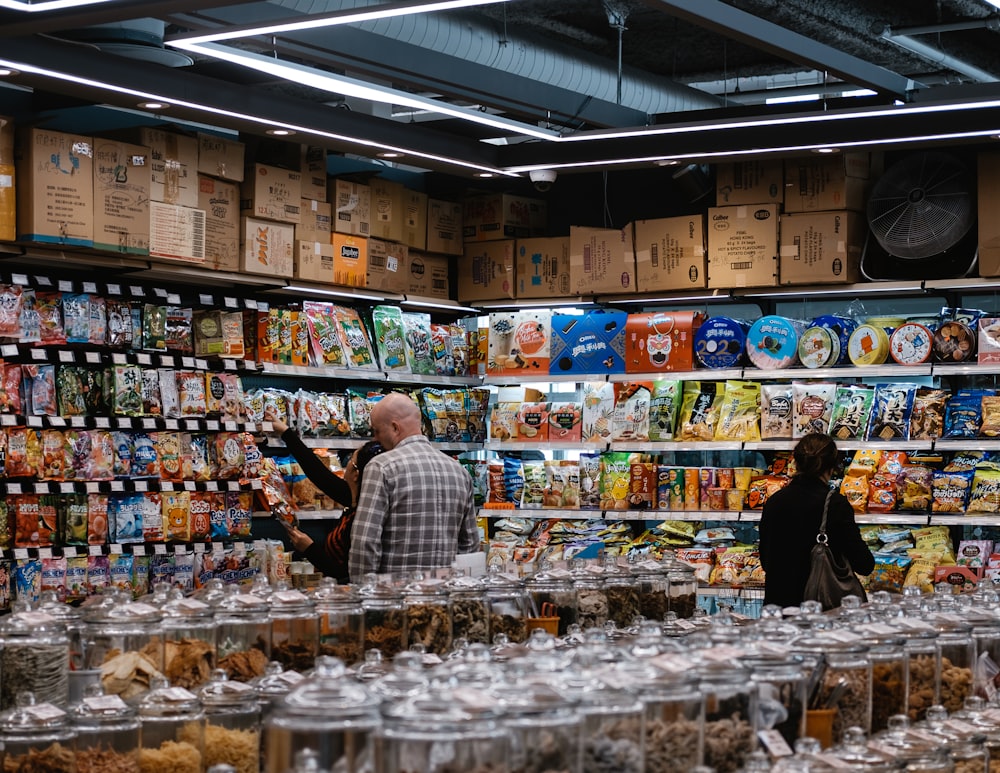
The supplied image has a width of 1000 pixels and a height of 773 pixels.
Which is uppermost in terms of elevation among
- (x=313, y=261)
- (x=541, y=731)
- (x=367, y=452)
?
(x=313, y=261)

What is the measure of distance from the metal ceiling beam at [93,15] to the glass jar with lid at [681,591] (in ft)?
7.60

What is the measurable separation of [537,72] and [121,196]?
225 centimetres

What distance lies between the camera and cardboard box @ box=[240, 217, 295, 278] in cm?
760

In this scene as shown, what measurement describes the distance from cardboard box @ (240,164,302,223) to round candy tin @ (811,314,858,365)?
311 cm

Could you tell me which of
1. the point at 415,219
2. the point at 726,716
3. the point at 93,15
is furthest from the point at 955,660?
the point at 415,219

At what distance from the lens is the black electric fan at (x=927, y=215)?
307 inches

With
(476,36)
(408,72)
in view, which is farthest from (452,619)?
(476,36)

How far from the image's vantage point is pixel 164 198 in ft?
23.2

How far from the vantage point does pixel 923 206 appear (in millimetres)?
7883

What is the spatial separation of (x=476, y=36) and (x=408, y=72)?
1.36 metres

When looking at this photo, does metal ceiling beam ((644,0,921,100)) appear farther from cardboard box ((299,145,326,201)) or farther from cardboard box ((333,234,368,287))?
cardboard box ((333,234,368,287))

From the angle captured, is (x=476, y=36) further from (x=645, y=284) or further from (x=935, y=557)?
(x=935, y=557)

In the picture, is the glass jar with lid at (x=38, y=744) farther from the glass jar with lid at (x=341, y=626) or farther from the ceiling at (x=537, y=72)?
the ceiling at (x=537, y=72)

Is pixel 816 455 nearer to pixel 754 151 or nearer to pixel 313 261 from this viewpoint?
pixel 754 151
